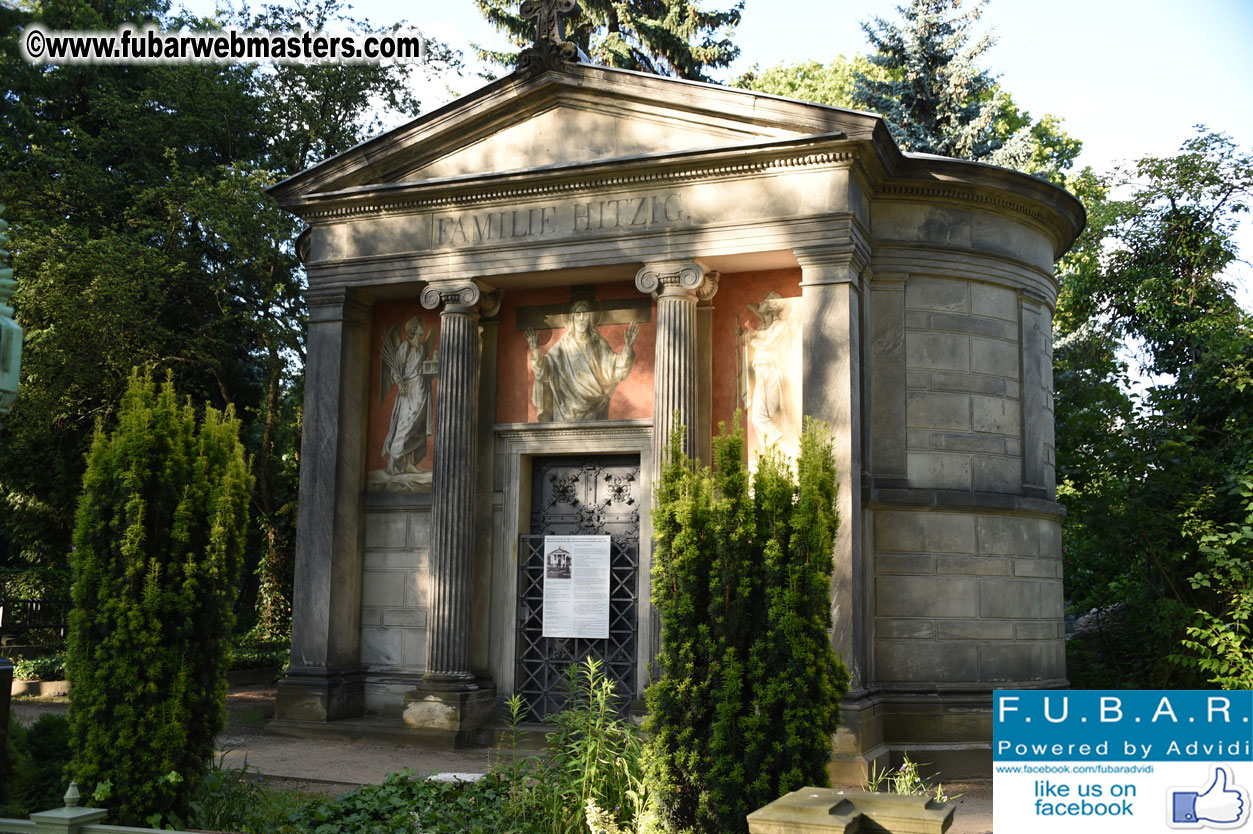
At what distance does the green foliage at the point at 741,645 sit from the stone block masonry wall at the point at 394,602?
7143 mm

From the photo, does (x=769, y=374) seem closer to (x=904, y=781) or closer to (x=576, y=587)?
(x=576, y=587)

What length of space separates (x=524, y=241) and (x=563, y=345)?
1.43 metres

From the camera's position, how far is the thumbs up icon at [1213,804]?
11.4 feet

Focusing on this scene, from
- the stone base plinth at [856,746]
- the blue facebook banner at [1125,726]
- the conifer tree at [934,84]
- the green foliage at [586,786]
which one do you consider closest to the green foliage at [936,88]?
the conifer tree at [934,84]

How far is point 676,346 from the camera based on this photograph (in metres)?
12.3

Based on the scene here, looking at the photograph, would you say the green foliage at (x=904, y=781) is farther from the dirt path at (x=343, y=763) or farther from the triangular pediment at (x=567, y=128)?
the triangular pediment at (x=567, y=128)

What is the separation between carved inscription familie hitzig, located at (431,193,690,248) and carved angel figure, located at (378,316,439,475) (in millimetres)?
1506

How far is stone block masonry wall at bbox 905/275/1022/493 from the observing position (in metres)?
12.5

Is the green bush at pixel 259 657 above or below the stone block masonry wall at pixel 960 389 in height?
below

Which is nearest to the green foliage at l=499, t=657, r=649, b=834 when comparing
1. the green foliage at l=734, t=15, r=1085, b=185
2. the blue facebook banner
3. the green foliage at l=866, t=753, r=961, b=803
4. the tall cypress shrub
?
the tall cypress shrub

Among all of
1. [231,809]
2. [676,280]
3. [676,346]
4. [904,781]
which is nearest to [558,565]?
[676,346]

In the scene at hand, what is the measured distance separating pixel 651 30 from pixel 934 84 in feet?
25.9

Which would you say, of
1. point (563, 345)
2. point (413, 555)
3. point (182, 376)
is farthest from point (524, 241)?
point (182, 376)

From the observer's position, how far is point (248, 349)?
2447 centimetres
